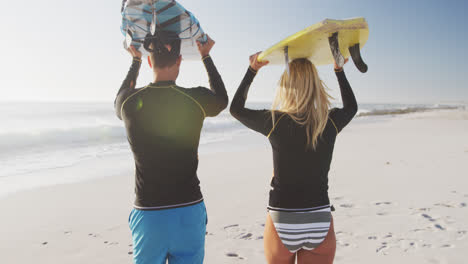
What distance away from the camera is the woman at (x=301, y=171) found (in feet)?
6.55

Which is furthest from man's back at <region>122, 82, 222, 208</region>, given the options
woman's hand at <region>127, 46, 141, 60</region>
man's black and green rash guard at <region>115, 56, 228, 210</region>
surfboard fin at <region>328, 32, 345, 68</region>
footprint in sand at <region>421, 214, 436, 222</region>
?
footprint in sand at <region>421, 214, 436, 222</region>

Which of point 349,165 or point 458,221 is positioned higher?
point 458,221

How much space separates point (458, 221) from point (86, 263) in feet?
17.8

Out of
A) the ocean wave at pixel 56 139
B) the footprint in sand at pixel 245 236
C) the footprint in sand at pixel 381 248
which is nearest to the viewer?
the footprint in sand at pixel 381 248

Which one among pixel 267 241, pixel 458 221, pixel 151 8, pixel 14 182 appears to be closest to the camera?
pixel 151 8

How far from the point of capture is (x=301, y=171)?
79.0 inches

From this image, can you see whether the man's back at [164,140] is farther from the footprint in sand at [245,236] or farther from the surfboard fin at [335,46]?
the footprint in sand at [245,236]

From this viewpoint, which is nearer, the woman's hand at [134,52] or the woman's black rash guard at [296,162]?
the woman's black rash guard at [296,162]

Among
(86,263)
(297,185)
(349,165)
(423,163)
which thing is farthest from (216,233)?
(423,163)

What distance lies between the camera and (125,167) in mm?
9742

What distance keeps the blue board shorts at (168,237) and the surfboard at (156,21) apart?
122 cm

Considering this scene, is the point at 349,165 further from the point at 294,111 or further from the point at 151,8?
the point at 151,8

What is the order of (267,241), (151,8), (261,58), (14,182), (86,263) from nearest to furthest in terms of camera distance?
(151,8) → (267,241) → (261,58) → (86,263) → (14,182)

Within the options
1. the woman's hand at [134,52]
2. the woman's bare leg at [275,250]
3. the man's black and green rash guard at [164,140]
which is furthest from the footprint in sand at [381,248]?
the woman's hand at [134,52]
